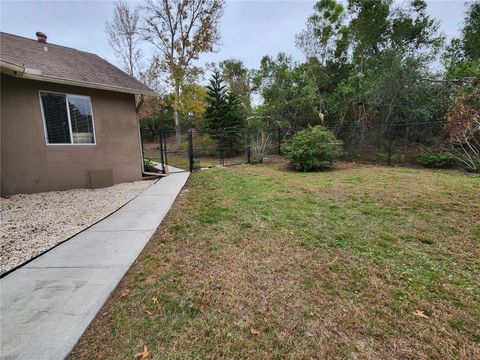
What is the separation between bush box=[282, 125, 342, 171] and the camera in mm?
8945

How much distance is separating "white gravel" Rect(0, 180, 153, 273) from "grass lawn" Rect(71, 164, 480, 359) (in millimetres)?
1578

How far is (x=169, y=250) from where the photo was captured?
299 centimetres

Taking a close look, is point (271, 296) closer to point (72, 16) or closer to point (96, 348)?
point (96, 348)

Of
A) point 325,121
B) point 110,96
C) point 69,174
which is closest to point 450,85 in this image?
point 325,121

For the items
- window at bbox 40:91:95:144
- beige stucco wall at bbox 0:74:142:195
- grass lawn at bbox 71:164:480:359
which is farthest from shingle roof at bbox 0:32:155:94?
grass lawn at bbox 71:164:480:359

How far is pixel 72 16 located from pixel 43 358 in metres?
11.7

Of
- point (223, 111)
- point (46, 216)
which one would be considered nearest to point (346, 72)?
point (223, 111)

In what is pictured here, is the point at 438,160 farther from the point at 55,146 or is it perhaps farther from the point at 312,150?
the point at 55,146

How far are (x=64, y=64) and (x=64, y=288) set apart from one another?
7.41 metres

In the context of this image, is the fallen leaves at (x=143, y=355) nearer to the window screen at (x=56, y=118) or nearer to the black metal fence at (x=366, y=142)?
the window screen at (x=56, y=118)

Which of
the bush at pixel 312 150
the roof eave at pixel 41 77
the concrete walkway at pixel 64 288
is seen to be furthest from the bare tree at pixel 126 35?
the concrete walkway at pixel 64 288

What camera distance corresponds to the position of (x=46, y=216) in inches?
172

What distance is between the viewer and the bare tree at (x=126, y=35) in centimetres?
Result: 1717

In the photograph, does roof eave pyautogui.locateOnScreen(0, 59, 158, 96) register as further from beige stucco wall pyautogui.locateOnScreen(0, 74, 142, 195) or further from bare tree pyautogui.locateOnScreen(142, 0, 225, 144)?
bare tree pyautogui.locateOnScreen(142, 0, 225, 144)
